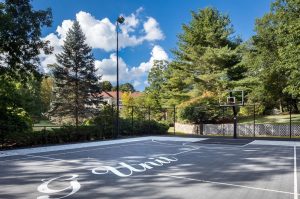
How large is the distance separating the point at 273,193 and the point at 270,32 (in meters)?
27.9

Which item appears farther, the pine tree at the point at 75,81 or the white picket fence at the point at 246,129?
the pine tree at the point at 75,81

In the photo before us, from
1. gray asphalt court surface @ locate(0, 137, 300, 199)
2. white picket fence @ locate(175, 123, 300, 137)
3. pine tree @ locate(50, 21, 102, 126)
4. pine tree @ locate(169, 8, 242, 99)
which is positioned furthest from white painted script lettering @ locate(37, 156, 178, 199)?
pine tree @ locate(50, 21, 102, 126)

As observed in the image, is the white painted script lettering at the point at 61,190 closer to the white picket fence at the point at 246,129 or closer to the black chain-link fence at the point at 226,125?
the black chain-link fence at the point at 226,125

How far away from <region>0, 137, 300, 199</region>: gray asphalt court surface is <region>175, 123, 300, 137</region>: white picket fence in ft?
50.4

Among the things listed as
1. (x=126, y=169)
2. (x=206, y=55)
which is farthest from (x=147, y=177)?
(x=206, y=55)

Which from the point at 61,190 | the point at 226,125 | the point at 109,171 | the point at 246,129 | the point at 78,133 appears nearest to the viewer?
the point at 61,190

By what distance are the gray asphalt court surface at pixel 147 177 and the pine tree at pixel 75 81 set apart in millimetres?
26871

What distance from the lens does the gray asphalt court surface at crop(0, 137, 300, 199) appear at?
18.8 ft

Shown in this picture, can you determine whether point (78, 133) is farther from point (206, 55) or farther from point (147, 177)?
point (206, 55)

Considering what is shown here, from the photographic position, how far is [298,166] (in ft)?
29.4

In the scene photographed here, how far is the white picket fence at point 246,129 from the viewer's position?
2459 centimetres

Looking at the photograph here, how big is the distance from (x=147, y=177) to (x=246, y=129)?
838 inches

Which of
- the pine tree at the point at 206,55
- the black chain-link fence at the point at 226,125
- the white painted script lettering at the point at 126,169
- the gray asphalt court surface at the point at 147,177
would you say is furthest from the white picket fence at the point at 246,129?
the white painted script lettering at the point at 126,169

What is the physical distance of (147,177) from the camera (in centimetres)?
721
